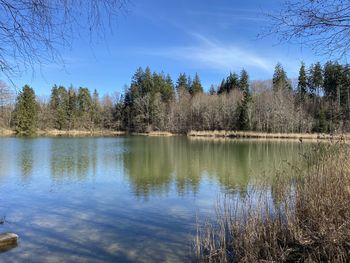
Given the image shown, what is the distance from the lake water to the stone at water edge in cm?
19

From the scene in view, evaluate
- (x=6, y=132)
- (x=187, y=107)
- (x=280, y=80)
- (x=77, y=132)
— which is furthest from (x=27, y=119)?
(x=280, y=80)

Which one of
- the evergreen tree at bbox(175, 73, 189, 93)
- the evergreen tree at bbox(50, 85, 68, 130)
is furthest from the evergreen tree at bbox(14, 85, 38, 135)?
the evergreen tree at bbox(175, 73, 189, 93)

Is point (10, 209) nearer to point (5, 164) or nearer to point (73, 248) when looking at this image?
point (73, 248)

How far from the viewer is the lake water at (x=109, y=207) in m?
7.09

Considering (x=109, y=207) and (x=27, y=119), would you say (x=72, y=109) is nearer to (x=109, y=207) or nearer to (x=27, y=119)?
(x=27, y=119)

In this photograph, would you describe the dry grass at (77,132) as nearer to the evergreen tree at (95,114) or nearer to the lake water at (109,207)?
the evergreen tree at (95,114)

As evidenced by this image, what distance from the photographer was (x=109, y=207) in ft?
36.0

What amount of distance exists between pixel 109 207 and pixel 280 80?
2432 inches

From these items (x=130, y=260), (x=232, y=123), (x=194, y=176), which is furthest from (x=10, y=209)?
(x=232, y=123)

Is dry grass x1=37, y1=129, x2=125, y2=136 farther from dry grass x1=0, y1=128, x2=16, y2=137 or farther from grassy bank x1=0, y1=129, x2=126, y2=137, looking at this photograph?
dry grass x1=0, y1=128, x2=16, y2=137

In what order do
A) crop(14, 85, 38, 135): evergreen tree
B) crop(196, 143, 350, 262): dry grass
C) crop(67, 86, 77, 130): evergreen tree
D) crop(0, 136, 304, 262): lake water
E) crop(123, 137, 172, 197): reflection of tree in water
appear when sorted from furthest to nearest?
crop(67, 86, 77, 130): evergreen tree → crop(14, 85, 38, 135): evergreen tree → crop(123, 137, 172, 197): reflection of tree in water → crop(0, 136, 304, 262): lake water → crop(196, 143, 350, 262): dry grass

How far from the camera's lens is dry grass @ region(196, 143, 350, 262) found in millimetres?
4684

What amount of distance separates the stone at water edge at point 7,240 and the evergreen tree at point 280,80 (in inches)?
2363

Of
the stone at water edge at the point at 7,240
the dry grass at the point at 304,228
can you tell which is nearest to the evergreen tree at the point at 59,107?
the stone at water edge at the point at 7,240
